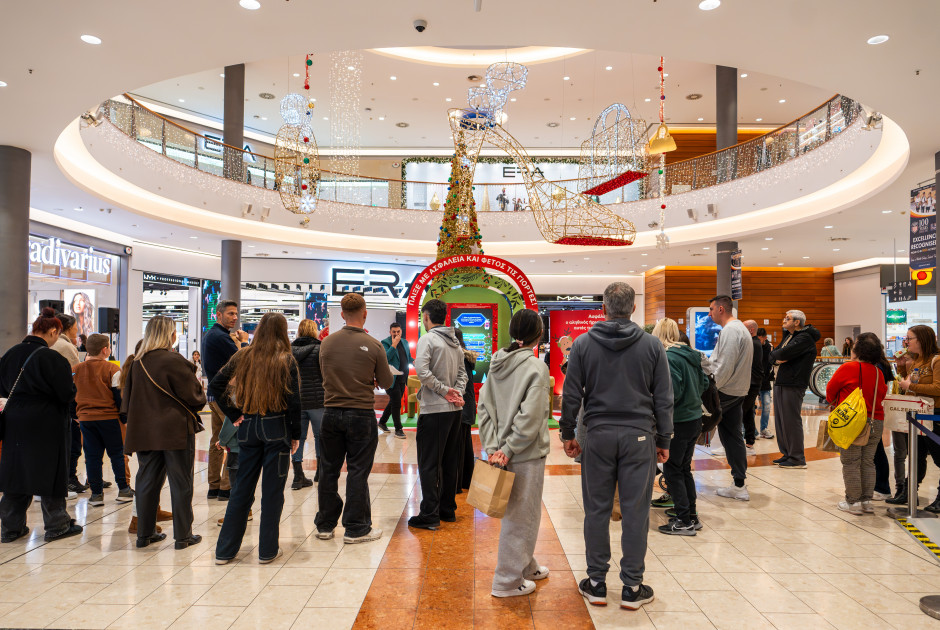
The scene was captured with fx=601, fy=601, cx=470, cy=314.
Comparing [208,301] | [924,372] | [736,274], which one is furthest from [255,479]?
[208,301]

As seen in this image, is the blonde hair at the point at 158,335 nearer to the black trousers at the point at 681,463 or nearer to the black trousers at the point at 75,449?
the black trousers at the point at 75,449

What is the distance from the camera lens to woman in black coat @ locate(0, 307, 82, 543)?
13.9 ft

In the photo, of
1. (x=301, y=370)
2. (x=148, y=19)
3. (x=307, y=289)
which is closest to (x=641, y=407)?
(x=301, y=370)

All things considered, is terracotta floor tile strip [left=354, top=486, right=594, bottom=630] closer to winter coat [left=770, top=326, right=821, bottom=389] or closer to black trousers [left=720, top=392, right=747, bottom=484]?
black trousers [left=720, top=392, right=747, bottom=484]

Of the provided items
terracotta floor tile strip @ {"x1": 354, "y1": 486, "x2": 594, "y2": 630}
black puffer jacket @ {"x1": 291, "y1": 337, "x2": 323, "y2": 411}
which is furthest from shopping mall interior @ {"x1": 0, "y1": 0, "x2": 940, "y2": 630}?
black puffer jacket @ {"x1": 291, "y1": 337, "x2": 323, "y2": 411}

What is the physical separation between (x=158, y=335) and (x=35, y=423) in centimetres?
116

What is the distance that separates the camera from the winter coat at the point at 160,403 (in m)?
3.96

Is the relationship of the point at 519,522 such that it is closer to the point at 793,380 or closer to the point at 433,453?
the point at 433,453

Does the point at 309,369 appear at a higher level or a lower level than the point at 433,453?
higher

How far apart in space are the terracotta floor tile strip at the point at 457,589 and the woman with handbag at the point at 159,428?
1456mm

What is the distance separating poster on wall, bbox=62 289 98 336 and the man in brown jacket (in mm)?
11068

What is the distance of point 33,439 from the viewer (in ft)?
14.0

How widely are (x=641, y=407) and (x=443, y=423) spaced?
1756 mm

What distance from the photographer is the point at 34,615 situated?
3078mm
